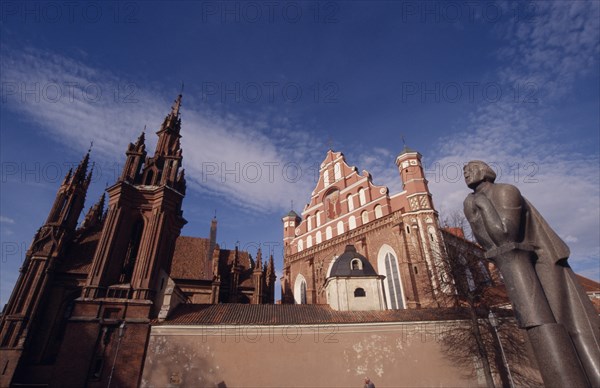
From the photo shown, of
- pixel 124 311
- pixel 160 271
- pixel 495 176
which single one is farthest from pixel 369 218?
pixel 495 176

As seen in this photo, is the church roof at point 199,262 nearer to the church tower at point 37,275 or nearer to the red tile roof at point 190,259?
the red tile roof at point 190,259

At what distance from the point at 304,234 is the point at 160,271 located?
18.6 meters

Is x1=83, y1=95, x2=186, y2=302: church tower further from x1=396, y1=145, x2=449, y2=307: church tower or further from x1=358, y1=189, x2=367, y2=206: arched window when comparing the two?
x1=396, y1=145, x2=449, y2=307: church tower

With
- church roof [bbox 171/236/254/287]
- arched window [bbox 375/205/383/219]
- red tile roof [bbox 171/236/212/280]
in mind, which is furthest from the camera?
church roof [bbox 171/236/254/287]

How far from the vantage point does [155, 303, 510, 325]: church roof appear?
19.4 m

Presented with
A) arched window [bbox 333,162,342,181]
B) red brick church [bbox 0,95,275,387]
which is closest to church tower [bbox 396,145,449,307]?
arched window [bbox 333,162,342,181]

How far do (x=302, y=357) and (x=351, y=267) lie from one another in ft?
28.7

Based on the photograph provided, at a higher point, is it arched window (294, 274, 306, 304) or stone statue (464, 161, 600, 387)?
arched window (294, 274, 306, 304)

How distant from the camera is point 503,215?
5012mm

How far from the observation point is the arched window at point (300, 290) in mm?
33281

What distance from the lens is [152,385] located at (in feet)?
54.3

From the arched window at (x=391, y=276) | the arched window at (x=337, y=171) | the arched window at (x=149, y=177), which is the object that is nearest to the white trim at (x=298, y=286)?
the arched window at (x=391, y=276)

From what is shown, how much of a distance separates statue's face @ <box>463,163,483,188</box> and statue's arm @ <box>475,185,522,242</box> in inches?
19.5

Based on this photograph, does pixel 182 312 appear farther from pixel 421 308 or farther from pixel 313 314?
pixel 421 308
